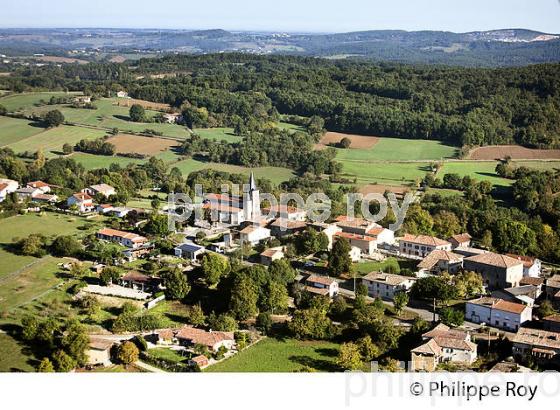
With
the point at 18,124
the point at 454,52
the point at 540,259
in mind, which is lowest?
the point at 540,259

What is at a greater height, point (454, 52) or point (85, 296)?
point (454, 52)

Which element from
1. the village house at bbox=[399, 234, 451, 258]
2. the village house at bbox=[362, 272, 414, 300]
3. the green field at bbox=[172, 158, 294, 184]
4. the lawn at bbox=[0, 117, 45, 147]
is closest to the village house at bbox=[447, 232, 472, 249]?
the village house at bbox=[399, 234, 451, 258]

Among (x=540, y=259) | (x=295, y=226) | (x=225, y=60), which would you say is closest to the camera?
(x=540, y=259)

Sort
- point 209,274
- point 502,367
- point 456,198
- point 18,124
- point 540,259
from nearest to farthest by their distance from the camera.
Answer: point 502,367
point 209,274
point 540,259
point 456,198
point 18,124

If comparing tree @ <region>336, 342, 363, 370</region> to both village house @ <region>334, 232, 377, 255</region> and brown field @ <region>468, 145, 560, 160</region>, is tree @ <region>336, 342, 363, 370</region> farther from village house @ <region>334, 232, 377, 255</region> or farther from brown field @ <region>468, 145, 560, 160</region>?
brown field @ <region>468, 145, 560, 160</region>

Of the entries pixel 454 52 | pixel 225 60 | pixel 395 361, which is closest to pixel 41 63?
pixel 225 60

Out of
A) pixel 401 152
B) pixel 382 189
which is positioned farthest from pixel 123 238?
pixel 401 152

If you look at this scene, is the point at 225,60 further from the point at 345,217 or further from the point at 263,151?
the point at 345,217
